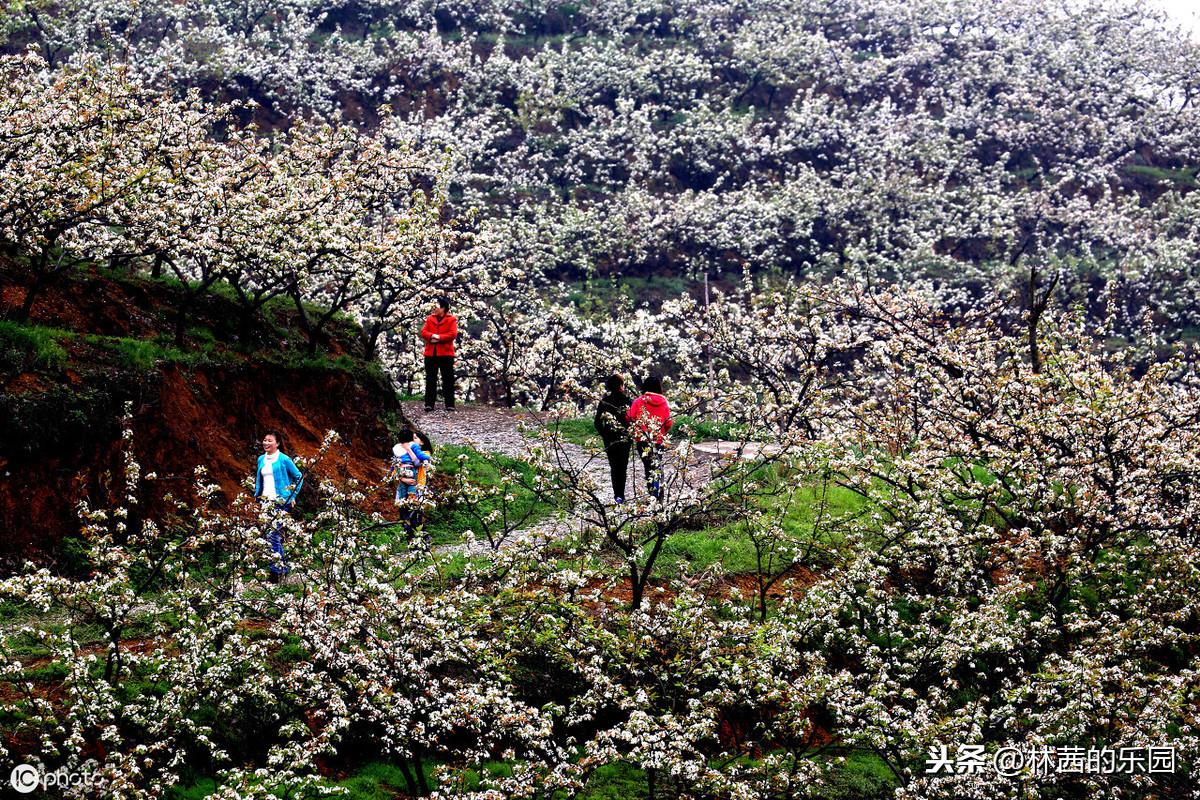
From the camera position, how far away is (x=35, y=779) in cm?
857

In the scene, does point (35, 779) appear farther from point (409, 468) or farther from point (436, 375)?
point (436, 375)

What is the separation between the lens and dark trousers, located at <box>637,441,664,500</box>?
13.7 metres

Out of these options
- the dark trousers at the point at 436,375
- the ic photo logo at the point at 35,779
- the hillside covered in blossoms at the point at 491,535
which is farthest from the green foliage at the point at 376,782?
the dark trousers at the point at 436,375

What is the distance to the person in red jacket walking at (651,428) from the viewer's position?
44.8 ft

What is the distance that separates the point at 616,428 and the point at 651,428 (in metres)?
1.50

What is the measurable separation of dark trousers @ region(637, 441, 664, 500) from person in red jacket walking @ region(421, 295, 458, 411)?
7995 millimetres

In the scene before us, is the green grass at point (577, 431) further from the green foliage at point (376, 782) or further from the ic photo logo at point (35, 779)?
the ic photo logo at point (35, 779)

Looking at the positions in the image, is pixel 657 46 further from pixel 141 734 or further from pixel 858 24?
pixel 141 734

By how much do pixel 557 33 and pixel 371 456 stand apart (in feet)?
212

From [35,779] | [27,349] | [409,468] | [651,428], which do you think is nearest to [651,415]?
[651,428]

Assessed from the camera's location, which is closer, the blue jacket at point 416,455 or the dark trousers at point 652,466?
the dark trousers at point 652,466

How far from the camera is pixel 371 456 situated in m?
19.8

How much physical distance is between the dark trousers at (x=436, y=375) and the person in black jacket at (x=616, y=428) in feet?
25.1

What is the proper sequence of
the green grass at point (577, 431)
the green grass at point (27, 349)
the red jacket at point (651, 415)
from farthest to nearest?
the green grass at point (577, 431) < the green grass at point (27, 349) < the red jacket at point (651, 415)
